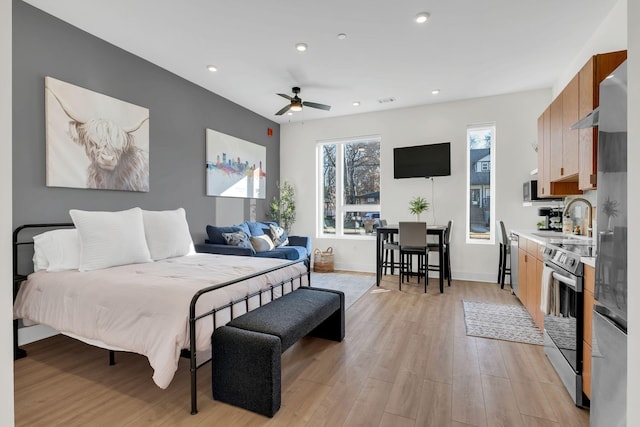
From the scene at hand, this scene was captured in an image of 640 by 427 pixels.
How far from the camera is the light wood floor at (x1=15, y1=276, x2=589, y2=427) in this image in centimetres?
Result: 179

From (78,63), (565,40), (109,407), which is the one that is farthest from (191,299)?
(565,40)

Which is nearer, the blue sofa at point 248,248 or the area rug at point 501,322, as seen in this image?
the area rug at point 501,322

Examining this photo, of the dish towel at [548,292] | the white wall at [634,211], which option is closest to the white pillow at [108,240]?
the white wall at [634,211]

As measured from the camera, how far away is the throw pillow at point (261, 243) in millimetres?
4605

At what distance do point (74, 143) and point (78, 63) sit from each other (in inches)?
31.4

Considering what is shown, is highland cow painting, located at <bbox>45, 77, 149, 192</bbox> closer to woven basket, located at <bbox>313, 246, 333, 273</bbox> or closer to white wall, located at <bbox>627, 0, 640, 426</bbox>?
woven basket, located at <bbox>313, 246, 333, 273</bbox>

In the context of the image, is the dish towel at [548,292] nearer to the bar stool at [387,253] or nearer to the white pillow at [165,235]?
the bar stool at [387,253]

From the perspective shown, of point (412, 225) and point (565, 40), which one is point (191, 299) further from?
point (565, 40)

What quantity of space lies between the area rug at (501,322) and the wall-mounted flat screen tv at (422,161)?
2.28 meters

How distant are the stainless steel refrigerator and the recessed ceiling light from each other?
1870mm

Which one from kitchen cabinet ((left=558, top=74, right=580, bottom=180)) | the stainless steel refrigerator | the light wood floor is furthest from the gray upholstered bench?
kitchen cabinet ((left=558, top=74, right=580, bottom=180))

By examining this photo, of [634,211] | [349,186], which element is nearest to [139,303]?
[634,211]

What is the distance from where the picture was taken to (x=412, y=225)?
4504mm

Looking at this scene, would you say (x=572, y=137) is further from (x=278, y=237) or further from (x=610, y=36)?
(x=278, y=237)
